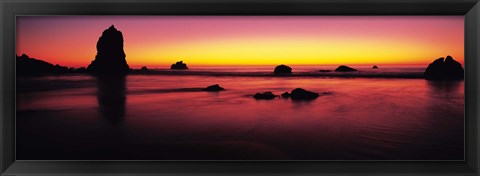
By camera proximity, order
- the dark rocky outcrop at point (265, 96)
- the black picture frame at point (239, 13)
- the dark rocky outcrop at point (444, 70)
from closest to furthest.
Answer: the black picture frame at point (239, 13) < the dark rocky outcrop at point (444, 70) < the dark rocky outcrop at point (265, 96)

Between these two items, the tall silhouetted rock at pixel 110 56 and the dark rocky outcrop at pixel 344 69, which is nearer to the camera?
the tall silhouetted rock at pixel 110 56

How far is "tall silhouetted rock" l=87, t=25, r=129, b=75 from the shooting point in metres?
2.00

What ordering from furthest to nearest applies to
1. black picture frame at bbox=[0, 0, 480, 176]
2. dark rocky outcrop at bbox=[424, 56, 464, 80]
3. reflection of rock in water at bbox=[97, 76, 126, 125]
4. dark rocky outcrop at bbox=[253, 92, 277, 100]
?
dark rocky outcrop at bbox=[253, 92, 277, 100] → reflection of rock in water at bbox=[97, 76, 126, 125] → dark rocky outcrop at bbox=[424, 56, 464, 80] → black picture frame at bbox=[0, 0, 480, 176]

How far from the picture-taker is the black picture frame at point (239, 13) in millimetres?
1773

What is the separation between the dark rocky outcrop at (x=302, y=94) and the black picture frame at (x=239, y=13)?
0.43 metres

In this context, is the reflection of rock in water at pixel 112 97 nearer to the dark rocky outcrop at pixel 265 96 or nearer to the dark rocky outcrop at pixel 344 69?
the dark rocky outcrop at pixel 265 96

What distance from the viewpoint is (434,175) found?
183 centimetres

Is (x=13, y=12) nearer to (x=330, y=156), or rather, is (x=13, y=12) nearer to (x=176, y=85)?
(x=176, y=85)

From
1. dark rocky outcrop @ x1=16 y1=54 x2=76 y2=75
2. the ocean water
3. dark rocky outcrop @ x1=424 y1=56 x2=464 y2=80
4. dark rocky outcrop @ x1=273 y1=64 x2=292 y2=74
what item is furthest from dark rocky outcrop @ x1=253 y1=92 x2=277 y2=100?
dark rocky outcrop @ x1=16 y1=54 x2=76 y2=75

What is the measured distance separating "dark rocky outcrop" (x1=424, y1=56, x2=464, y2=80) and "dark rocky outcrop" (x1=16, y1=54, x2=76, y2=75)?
214cm

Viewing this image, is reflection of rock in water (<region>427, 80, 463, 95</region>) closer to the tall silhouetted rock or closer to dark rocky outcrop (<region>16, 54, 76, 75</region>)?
the tall silhouetted rock

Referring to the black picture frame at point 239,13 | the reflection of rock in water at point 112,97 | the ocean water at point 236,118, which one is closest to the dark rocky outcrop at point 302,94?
the ocean water at point 236,118

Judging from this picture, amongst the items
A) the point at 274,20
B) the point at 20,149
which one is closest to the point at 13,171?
the point at 20,149

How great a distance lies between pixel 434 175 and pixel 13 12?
7.70 feet
